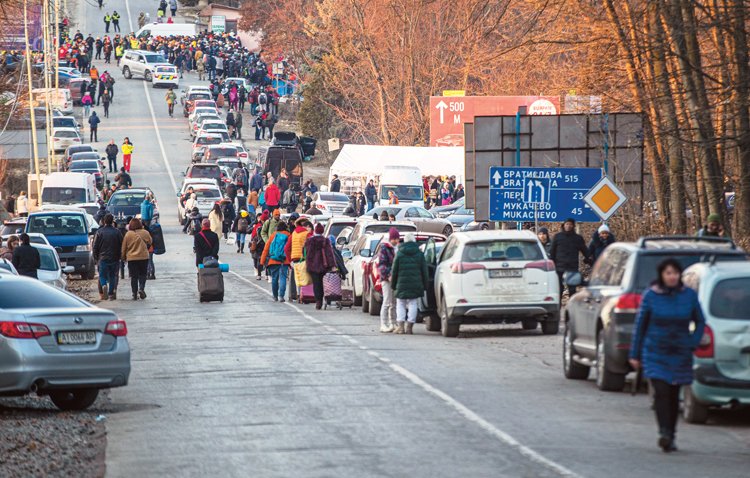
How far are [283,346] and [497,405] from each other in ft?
22.4

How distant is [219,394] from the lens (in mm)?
15688

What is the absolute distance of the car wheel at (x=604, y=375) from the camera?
1548 centimetres

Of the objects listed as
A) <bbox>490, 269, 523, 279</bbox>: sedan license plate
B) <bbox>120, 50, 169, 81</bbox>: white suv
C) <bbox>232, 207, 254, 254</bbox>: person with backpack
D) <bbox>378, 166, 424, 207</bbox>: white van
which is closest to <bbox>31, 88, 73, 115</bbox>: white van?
<bbox>120, 50, 169, 81</bbox>: white suv

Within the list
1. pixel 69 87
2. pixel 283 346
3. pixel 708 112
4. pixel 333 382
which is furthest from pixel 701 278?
pixel 69 87

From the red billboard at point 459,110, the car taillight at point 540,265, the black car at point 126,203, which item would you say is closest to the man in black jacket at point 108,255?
the car taillight at point 540,265

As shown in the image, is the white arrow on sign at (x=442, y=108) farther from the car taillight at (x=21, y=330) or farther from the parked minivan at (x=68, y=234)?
the car taillight at (x=21, y=330)

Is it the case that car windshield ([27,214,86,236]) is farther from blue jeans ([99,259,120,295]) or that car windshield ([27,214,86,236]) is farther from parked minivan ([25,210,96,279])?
blue jeans ([99,259,120,295])

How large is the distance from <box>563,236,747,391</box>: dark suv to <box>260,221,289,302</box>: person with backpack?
14221 millimetres

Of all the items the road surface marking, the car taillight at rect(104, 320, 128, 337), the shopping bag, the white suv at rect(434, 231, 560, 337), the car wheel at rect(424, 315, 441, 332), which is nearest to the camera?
the road surface marking

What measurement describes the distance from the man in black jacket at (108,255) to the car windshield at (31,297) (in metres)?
15.2

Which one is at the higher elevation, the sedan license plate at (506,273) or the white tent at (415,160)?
the white tent at (415,160)

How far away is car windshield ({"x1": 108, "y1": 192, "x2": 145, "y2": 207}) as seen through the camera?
53819 millimetres

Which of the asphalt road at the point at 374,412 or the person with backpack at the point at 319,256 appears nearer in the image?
the asphalt road at the point at 374,412

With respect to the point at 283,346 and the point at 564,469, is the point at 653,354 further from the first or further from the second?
the point at 283,346
